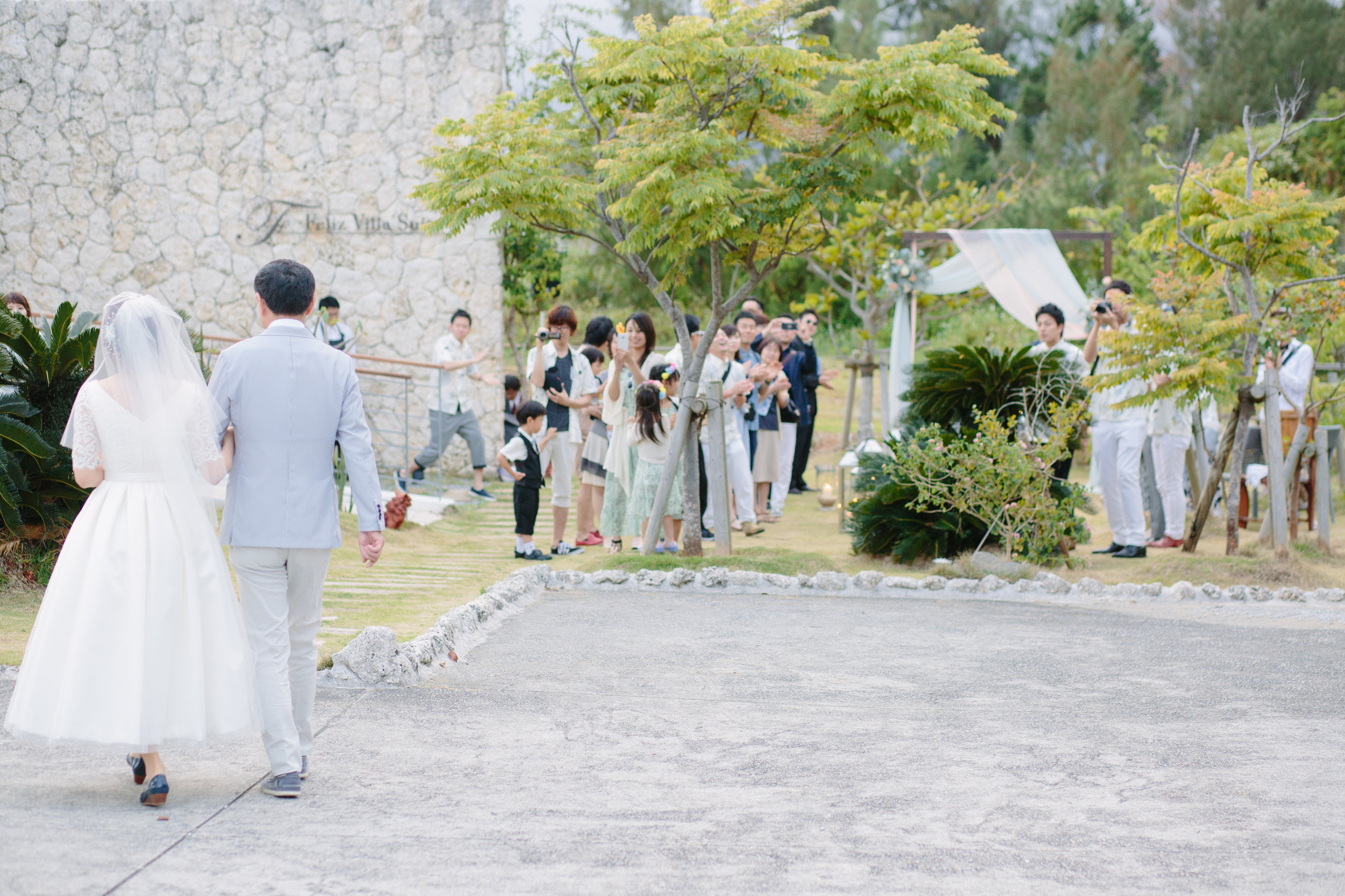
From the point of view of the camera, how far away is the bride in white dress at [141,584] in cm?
369

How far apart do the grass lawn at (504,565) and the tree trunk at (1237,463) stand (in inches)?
4.4

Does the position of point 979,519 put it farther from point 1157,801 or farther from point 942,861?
point 942,861

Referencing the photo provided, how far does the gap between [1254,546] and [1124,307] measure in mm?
1910

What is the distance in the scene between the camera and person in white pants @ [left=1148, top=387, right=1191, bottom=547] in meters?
9.95

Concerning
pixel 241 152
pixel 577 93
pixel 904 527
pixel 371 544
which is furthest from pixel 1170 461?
pixel 241 152

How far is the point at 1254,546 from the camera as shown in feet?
29.7

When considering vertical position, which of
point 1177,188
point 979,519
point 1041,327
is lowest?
point 979,519

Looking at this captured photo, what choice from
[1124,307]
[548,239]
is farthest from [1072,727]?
[548,239]

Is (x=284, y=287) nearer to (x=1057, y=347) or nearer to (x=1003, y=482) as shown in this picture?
(x=1003, y=482)

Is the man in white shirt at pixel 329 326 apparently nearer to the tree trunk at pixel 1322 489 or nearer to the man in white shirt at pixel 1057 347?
the man in white shirt at pixel 1057 347

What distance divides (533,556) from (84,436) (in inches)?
214

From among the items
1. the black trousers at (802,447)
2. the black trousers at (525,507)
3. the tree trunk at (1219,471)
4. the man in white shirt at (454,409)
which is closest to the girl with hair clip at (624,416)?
the black trousers at (525,507)

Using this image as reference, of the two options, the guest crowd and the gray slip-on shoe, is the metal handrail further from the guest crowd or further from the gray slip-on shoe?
the gray slip-on shoe

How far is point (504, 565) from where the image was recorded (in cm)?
889
